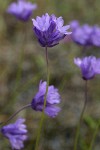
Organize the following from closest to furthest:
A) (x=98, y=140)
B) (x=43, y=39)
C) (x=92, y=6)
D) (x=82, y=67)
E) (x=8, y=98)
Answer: (x=43, y=39)
(x=82, y=67)
(x=98, y=140)
(x=8, y=98)
(x=92, y=6)

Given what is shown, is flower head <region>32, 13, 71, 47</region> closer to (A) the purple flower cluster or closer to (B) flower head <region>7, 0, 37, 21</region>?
(A) the purple flower cluster

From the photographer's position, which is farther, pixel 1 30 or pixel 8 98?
pixel 1 30

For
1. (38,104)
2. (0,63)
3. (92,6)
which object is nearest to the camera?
(38,104)

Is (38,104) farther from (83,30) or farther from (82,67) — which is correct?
(83,30)

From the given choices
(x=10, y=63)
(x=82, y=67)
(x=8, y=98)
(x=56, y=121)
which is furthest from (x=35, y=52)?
(x=82, y=67)

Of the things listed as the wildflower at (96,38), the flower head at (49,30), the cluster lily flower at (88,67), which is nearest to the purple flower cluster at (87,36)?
the wildflower at (96,38)

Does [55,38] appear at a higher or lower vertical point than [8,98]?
higher

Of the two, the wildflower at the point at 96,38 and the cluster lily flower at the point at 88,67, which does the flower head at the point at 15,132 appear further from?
the wildflower at the point at 96,38

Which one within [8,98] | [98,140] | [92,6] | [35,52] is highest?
[92,6]
